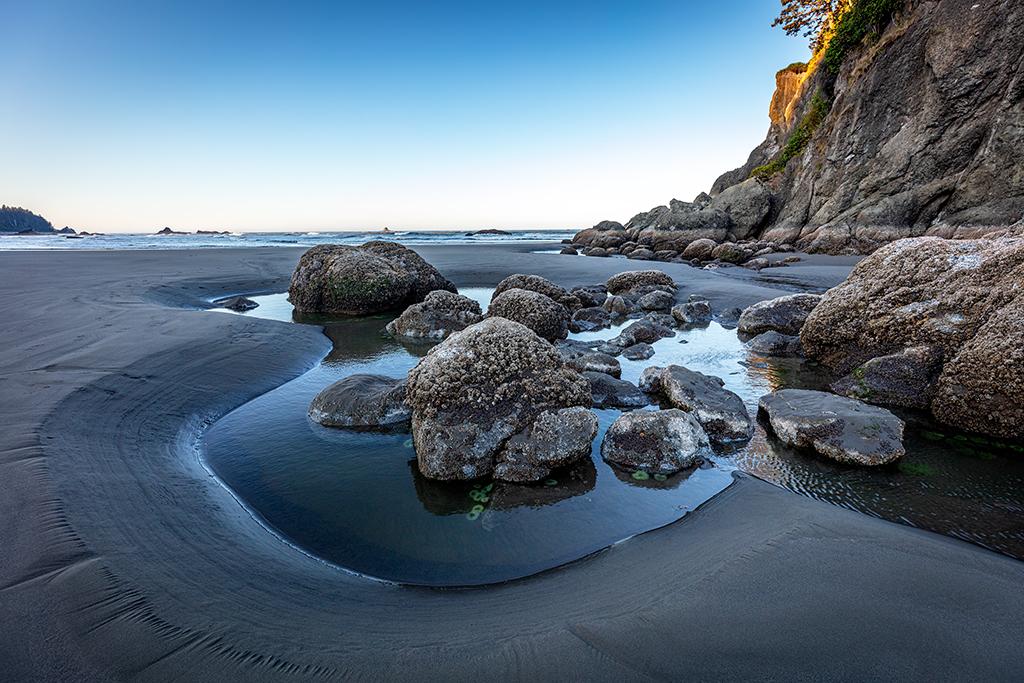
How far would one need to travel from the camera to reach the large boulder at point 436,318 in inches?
331

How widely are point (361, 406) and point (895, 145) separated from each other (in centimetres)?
2811

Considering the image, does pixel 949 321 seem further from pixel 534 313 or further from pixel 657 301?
pixel 657 301

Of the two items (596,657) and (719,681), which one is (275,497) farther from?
(719,681)

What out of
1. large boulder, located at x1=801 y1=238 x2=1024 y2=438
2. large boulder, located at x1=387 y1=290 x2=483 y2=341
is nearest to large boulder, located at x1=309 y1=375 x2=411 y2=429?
large boulder, located at x1=387 y1=290 x2=483 y2=341

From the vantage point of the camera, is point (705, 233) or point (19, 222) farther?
point (19, 222)

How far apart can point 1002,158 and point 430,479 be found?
84.2ft

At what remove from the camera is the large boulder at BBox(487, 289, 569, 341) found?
26.9ft

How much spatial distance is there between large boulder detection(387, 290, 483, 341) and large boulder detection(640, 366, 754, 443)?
407cm

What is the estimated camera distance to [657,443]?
377 cm

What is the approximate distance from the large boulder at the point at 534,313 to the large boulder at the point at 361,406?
3719 millimetres

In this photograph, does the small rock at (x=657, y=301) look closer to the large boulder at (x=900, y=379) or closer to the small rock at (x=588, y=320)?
the small rock at (x=588, y=320)

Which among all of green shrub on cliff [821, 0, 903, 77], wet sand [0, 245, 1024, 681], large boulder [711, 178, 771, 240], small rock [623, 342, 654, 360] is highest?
green shrub on cliff [821, 0, 903, 77]

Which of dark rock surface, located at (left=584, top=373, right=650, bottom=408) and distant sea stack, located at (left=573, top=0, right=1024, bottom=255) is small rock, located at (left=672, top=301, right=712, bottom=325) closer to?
dark rock surface, located at (left=584, top=373, right=650, bottom=408)

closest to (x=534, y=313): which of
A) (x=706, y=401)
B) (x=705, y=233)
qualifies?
(x=706, y=401)
